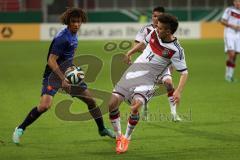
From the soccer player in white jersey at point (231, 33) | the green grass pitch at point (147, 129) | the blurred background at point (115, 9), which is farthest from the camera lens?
the blurred background at point (115, 9)

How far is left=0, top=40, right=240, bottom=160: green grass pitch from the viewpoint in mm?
8641

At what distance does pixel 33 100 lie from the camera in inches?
553

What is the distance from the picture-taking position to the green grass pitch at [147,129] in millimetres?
8641

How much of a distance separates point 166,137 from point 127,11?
29.6 metres

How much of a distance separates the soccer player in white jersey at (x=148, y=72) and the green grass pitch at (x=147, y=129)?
48 cm

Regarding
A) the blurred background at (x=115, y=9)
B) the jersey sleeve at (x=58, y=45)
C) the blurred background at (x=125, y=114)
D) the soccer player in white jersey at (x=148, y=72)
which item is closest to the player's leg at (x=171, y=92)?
the blurred background at (x=125, y=114)

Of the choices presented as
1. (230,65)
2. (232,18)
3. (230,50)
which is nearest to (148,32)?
(230,65)

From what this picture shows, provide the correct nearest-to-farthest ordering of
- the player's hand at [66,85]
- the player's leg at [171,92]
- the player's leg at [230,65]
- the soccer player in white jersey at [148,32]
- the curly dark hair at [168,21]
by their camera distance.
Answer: the curly dark hair at [168,21]
the player's hand at [66,85]
the player's leg at [171,92]
the soccer player in white jersey at [148,32]
the player's leg at [230,65]

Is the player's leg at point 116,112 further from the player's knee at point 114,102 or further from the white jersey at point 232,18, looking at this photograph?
the white jersey at point 232,18

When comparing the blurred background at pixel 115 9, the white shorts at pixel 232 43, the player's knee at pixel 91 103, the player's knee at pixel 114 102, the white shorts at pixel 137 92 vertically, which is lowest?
the blurred background at pixel 115 9

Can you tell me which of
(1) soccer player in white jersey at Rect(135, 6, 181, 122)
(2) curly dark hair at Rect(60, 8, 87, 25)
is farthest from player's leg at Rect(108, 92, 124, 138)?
(1) soccer player in white jersey at Rect(135, 6, 181, 122)

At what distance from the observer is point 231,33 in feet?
58.6

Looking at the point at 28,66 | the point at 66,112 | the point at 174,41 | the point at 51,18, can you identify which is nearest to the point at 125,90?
the point at 174,41

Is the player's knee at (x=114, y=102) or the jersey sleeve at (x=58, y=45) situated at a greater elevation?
the jersey sleeve at (x=58, y=45)
